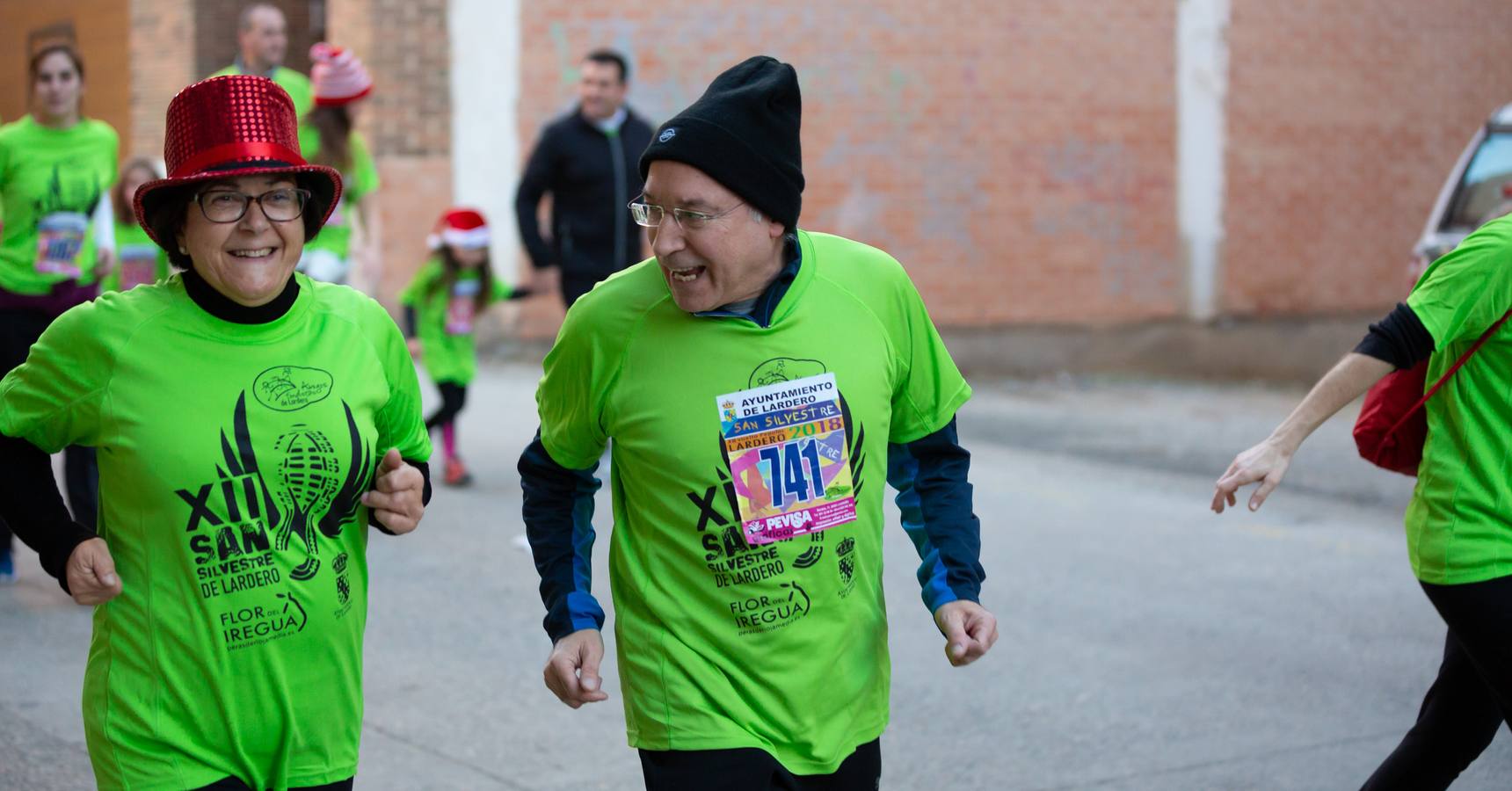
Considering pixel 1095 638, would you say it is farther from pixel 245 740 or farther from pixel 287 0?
pixel 287 0

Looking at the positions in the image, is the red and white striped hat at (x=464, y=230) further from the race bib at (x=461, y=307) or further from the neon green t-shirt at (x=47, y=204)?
the neon green t-shirt at (x=47, y=204)

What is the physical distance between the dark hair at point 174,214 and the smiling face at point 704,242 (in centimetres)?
64

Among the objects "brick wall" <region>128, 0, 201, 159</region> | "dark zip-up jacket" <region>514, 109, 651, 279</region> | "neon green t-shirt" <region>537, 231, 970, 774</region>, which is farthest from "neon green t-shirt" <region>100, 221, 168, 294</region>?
"brick wall" <region>128, 0, 201, 159</region>

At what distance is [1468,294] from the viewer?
3684 millimetres

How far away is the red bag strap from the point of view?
12.3 feet

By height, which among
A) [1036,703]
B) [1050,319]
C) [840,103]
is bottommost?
[1050,319]

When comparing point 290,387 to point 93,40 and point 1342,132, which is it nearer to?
point 1342,132

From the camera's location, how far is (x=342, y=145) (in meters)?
8.58

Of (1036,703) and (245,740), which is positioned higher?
(245,740)

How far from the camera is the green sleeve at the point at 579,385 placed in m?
3.13

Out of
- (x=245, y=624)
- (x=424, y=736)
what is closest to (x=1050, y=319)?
(x=424, y=736)

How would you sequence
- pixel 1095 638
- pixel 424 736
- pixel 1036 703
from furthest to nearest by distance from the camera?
pixel 1095 638, pixel 1036 703, pixel 424 736

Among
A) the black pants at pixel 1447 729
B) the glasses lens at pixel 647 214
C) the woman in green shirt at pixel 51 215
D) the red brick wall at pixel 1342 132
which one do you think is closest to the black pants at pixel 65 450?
the woman in green shirt at pixel 51 215

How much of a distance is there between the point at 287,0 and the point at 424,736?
1519cm
